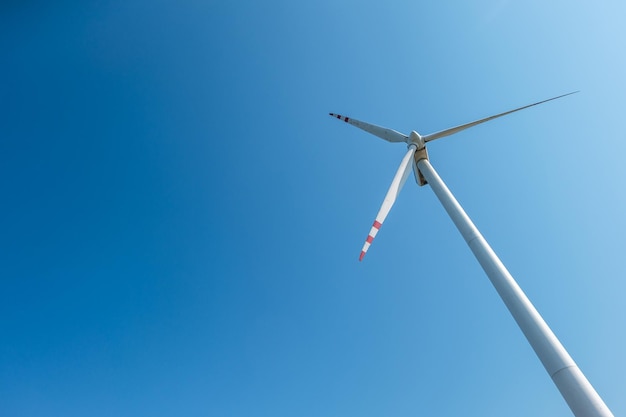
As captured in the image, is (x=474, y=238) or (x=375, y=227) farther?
(x=375, y=227)

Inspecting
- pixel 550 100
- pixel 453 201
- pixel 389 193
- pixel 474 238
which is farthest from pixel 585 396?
pixel 550 100

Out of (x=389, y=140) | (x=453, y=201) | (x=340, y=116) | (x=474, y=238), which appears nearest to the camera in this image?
(x=474, y=238)

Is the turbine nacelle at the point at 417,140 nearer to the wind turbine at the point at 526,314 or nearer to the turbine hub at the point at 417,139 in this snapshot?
the turbine hub at the point at 417,139

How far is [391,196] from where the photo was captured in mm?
17375

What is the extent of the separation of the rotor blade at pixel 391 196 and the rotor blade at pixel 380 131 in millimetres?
2040

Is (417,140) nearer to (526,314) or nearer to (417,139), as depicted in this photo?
(417,139)

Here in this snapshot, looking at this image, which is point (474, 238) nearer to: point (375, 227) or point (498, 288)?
point (498, 288)

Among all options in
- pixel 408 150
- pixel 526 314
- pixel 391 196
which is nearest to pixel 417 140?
pixel 408 150

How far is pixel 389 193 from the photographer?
17.3 m

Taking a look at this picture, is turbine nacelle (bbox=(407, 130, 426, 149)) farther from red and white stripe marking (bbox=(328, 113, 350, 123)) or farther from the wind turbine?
red and white stripe marking (bbox=(328, 113, 350, 123))

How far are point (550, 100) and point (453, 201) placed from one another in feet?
30.9

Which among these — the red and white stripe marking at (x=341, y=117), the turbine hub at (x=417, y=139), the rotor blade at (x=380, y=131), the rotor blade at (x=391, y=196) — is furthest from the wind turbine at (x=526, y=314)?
the red and white stripe marking at (x=341, y=117)

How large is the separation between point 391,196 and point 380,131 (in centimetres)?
747

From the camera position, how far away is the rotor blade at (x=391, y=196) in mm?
15859
